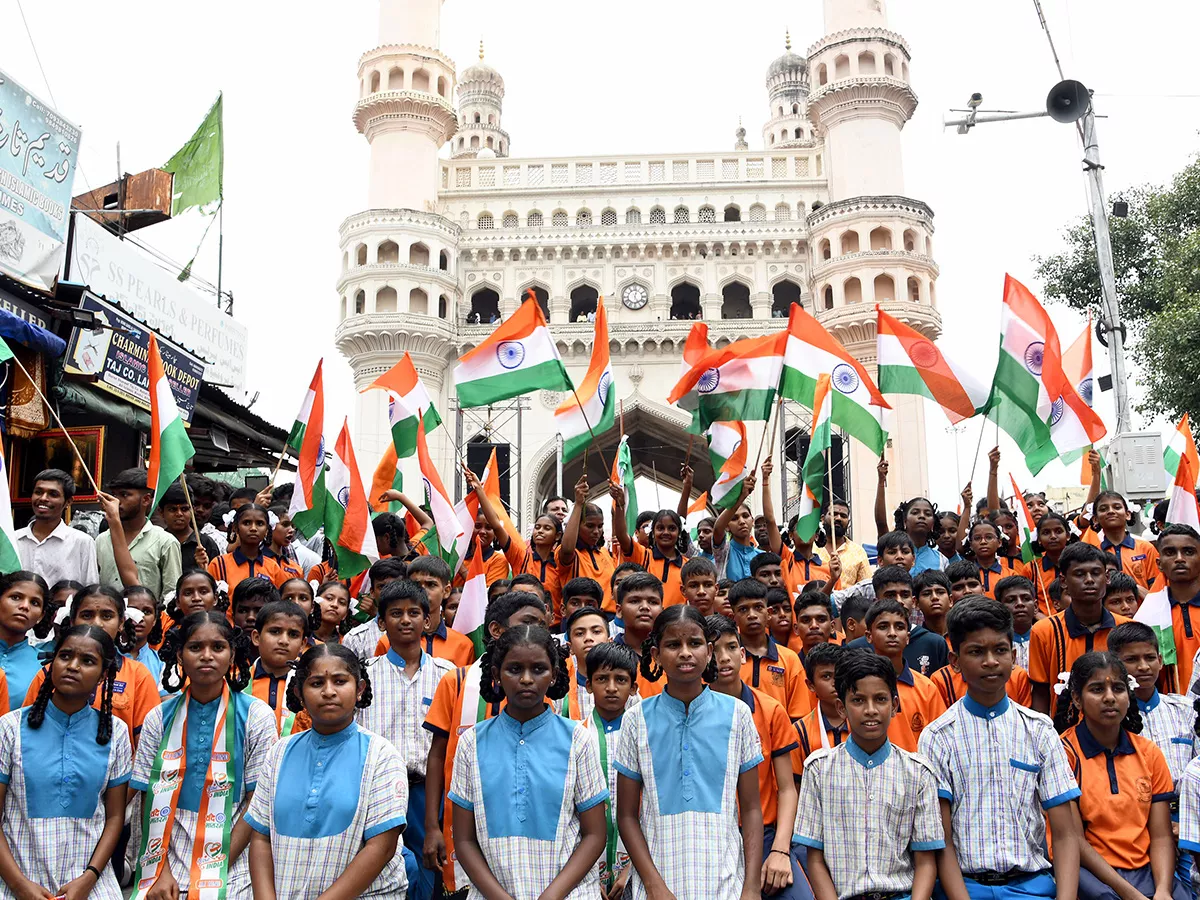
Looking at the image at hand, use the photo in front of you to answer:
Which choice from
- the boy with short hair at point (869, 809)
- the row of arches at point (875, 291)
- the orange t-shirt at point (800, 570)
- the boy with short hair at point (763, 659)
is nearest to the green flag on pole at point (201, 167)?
the orange t-shirt at point (800, 570)

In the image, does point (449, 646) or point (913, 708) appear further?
point (449, 646)

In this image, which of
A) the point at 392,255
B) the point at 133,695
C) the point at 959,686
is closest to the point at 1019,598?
the point at 959,686

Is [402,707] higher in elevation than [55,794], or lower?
higher

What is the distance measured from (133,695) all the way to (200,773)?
62 centimetres

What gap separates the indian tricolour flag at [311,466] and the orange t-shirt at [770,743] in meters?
3.99

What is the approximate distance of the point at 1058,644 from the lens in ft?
15.4

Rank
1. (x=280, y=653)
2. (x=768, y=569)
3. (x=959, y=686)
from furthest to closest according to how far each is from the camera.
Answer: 1. (x=768, y=569)
2. (x=959, y=686)
3. (x=280, y=653)

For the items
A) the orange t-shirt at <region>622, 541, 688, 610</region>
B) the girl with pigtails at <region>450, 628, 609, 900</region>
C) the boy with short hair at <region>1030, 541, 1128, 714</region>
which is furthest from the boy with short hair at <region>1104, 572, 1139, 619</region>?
the girl with pigtails at <region>450, 628, 609, 900</region>

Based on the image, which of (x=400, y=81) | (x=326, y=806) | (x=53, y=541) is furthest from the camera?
(x=400, y=81)

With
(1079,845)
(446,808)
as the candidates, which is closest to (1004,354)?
(1079,845)

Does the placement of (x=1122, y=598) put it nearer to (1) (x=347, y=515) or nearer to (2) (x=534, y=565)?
(2) (x=534, y=565)

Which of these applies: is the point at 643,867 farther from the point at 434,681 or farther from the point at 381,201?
the point at 381,201

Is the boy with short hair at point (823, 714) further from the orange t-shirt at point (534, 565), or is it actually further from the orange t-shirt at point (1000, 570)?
the orange t-shirt at point (1000, 570)

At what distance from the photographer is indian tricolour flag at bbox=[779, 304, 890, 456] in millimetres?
8305
